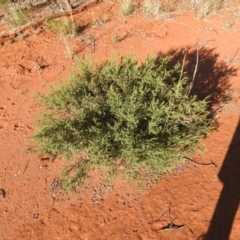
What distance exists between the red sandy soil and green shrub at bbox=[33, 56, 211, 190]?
0.33 metres

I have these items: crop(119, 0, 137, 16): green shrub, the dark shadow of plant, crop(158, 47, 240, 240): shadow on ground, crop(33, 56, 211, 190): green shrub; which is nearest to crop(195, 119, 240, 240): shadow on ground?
crop(158, 47, 240, 240): shadow on ground

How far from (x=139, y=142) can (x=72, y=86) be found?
1.46 meters

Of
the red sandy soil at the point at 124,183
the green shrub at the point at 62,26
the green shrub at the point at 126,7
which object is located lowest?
the red sandy soil at the point at 124,183

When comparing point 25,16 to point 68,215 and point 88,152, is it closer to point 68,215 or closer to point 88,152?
point 88,152

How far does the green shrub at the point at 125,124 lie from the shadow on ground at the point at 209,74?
86 cm

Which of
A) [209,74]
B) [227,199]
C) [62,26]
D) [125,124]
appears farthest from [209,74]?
[62,26]

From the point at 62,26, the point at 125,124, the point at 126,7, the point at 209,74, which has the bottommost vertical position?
the point at 125,124

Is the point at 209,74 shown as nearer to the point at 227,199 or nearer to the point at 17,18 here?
the point at 227,199

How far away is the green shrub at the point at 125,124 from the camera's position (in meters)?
3.65

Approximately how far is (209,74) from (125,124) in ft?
7.30

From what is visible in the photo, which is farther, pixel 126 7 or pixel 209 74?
pixel 126 7

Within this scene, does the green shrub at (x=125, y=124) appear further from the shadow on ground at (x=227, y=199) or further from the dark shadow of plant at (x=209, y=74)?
the dark shadow of plant at (x=209, y=74)

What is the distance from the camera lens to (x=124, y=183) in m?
4.08

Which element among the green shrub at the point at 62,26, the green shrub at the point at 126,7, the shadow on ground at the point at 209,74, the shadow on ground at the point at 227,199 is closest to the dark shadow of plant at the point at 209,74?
the shadow on ground at the point at 209,74
